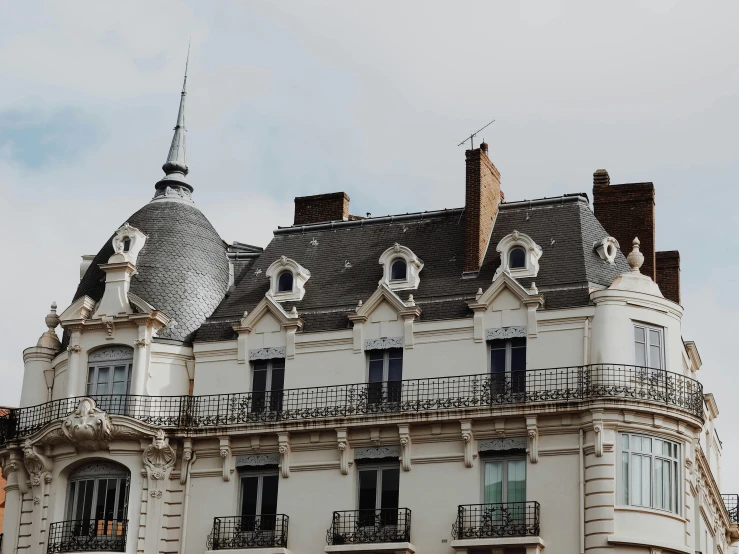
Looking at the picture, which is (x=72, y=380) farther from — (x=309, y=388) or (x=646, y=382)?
(x=646, y=382)

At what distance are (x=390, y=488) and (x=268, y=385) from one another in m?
5.00

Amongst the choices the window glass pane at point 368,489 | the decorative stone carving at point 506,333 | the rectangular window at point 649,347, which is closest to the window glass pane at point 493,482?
the window glass pane at point 368,489

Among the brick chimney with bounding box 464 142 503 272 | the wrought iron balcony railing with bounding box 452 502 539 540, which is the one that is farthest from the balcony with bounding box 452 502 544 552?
the brick chimney with bounding box 464 142 503 272

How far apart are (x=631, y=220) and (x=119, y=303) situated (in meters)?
15.5

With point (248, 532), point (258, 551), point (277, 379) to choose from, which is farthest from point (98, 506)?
point (277, 379)

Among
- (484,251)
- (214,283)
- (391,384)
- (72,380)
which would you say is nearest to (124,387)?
(72,380)

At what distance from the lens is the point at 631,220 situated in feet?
149

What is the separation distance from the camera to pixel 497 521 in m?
39.3

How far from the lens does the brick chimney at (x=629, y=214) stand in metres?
44.9

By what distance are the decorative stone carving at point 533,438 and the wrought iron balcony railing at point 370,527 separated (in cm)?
362

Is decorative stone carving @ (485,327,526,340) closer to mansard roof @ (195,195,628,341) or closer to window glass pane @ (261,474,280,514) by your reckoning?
mansard roof @ (195,195,628,341)

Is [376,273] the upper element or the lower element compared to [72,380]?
upper

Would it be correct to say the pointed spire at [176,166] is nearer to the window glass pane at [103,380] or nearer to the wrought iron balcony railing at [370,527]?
the window glass pane at [103,380]

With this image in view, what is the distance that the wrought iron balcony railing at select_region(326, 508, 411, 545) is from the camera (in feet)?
132
